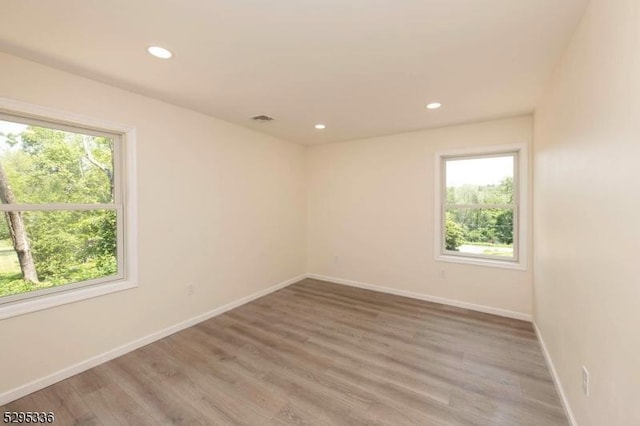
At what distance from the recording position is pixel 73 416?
177 cm

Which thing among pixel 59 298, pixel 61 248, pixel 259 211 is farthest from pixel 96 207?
pixel 259 211

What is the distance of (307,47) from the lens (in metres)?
1.84

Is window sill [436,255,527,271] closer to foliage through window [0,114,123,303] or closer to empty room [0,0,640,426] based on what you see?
empty room [0,0,640,426]

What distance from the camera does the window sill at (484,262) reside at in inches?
128

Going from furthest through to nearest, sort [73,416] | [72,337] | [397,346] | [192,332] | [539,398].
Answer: [192,332]
[397,346]
[72,337]
[539,398]
[73,416]

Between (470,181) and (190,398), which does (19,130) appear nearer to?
(190,398)

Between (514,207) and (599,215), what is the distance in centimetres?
228

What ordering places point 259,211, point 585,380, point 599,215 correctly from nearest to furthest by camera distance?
1. point 599,215
2. point 585,380
3. point 259,211

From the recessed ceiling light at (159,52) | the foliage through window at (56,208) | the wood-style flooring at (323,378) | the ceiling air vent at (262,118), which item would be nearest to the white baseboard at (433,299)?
the wood-style flooring at (323,378)

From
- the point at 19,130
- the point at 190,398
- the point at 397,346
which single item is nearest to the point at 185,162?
the point at 19,130

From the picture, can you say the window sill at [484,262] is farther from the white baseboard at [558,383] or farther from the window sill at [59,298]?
the window sill at [59,298]

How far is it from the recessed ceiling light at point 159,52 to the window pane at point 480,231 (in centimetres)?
370

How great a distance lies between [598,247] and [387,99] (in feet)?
6.82

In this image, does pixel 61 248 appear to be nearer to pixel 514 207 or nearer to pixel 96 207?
pixel 96 207
